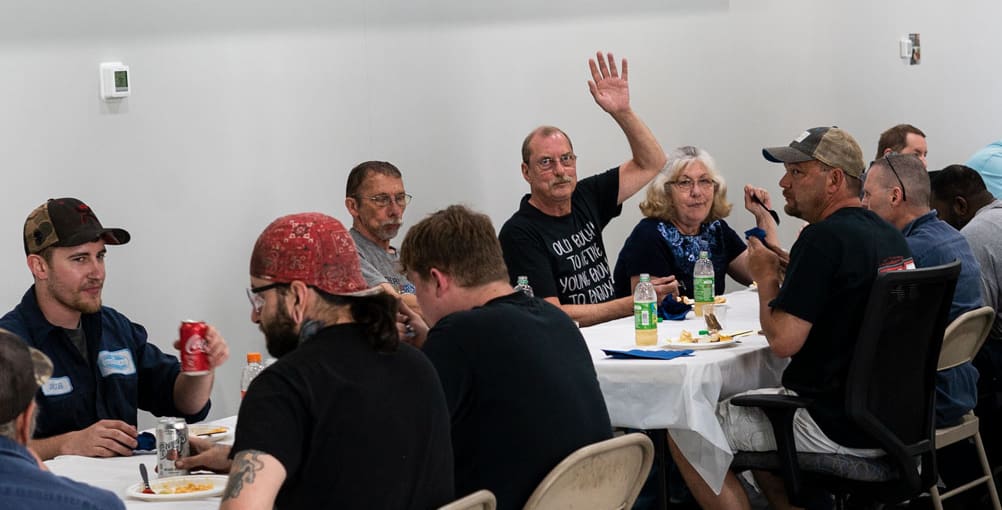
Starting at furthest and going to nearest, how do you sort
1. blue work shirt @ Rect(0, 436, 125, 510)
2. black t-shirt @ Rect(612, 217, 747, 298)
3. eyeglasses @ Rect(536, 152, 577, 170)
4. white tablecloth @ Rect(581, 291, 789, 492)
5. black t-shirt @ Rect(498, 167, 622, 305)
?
black t-shirt @ Rect(612, 217, 747, 298), eyeglasses @ Rect(536, 152, 577, 170), black t-shirt @ Rect(498, 167, 622, 305), white tablecloth @ Rect(581, 291, 789, 492), blue work shirt @ Rect(0, 436, 125, 510)

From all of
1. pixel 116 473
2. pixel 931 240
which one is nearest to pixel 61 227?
pixel 116 473

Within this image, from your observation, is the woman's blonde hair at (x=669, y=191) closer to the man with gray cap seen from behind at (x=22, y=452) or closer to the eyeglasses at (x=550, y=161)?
the eyeglasses at (x=550, y=161)

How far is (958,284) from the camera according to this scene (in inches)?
179

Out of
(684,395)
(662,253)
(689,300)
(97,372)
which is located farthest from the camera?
(662,253)

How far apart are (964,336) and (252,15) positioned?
2.99m

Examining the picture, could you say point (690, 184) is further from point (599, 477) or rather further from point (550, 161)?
point (599, 477)

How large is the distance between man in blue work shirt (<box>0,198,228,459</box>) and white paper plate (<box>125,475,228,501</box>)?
675 mm

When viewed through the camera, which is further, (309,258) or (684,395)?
(684,395)

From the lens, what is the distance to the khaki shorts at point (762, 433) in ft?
12.7

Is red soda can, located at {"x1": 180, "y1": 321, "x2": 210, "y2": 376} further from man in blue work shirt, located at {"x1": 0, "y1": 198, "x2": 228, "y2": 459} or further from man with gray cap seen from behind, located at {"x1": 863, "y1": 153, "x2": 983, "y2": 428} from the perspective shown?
man with gray cap seen from behind, located at {"x1": 863, "y1": 153, "x2": 983, "y2": 428}

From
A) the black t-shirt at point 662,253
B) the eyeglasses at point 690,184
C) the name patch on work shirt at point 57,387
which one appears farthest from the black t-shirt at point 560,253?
the name patch on work shirt at point 57,387

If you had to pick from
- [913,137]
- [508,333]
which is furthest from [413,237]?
[913,137]

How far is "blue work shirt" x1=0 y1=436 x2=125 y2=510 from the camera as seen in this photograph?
1.81 m

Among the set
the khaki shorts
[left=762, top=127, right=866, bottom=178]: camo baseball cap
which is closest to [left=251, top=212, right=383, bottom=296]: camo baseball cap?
the khaki shorts
